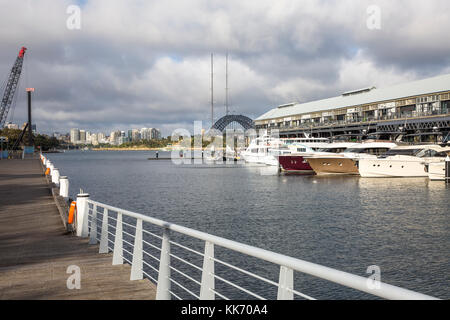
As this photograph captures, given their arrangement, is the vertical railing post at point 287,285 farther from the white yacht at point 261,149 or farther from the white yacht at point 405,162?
the white yacht at point 261,149

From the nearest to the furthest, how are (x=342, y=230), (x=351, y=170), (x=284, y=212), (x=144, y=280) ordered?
(x=144, y=280) < (x=342, y=230) < (x=284, y=212) < (x=351, y=170)

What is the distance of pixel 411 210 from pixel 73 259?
88.0 ft

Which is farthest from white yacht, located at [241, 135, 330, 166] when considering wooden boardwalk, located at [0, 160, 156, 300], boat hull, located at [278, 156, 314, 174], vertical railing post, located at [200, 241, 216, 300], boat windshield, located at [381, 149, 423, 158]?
vertical railing post, located at [200, 241, 216, 300]

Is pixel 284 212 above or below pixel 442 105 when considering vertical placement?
below

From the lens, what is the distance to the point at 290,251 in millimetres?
18906

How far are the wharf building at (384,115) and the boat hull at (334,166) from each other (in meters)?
14.0

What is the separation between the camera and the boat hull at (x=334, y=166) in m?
62.8

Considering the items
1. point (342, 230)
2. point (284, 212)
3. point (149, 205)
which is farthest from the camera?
point (149, 205)

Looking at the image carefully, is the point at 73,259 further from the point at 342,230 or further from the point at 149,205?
the point at 149,205

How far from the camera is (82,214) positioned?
42.9 ft

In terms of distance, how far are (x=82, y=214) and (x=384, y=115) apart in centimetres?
9685

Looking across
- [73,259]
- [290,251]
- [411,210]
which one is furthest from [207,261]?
[411,210]

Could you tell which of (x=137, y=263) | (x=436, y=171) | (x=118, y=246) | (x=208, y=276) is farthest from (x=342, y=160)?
(x=208, y=276)

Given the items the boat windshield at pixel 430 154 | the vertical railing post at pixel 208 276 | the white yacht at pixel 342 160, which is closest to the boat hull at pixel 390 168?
the boat windshield at pixel 430 154
